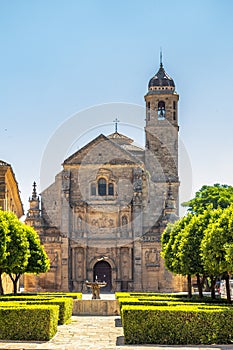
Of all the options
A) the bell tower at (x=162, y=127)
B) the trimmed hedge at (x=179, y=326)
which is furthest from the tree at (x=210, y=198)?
the trimmed hedge at (x=179, y=326)

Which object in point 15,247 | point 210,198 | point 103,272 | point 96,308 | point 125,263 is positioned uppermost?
point 210,198

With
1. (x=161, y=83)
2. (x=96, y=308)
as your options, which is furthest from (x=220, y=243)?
(x=161, y=83)

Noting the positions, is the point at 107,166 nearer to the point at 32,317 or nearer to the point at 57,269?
the point at 57,269

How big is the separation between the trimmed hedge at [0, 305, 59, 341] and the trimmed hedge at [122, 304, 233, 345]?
3.06 metres

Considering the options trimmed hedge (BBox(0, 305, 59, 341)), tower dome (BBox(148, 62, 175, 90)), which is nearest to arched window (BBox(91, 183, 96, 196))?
tower dome (BBox(148, 62, 175, 90))

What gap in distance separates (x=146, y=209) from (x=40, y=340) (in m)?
47.5

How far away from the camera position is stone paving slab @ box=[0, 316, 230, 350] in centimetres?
2156

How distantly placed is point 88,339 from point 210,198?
51.2 metres

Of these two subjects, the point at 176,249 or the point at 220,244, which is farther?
the point at 176,249

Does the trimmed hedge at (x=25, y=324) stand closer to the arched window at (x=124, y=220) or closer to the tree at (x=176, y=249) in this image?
the tree at (x=176, y=249)

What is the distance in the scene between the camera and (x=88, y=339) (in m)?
26.0

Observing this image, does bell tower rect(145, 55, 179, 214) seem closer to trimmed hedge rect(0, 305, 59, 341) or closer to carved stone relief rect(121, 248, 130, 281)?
carved stone relief rect(121, 248, 130, 281)

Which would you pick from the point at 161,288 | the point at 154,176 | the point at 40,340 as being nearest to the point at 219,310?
the point at 40,340

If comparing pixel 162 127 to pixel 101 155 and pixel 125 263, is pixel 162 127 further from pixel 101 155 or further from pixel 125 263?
pixel 125 263
